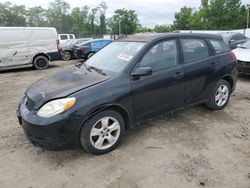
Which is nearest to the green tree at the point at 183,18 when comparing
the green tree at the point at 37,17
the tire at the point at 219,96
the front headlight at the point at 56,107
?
the green tree at the point at 37,17

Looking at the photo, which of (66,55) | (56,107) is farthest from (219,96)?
(66,55)

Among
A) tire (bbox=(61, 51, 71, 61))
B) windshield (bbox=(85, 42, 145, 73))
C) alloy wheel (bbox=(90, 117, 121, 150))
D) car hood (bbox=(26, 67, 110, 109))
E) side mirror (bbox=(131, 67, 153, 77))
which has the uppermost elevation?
windshield (bbox=(85, 42, 145, 73))

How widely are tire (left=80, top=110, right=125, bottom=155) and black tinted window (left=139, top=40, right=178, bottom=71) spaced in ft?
3.01

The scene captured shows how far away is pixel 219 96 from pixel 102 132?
108 inches

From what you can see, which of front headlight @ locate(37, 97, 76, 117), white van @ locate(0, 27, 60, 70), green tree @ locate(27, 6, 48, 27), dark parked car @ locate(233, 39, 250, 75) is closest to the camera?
front headlight @ locate(37, 97, 76, 117)

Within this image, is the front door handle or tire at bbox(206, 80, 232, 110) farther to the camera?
tire at bbox(206, 80, 232, 110)

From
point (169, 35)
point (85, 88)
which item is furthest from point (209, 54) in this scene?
point (85, 88)

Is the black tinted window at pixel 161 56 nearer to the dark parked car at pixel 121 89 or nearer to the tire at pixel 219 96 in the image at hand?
the dark parked car at pixel 121 89

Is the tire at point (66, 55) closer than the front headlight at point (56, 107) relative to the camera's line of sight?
No

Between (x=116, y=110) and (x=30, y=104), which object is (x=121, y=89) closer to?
(x=116, y=110)

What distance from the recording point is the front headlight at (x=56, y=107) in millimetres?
2955

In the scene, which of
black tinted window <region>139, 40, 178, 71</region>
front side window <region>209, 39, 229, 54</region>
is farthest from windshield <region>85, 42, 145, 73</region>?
front side window <region>209, 39, 229, 54</region>

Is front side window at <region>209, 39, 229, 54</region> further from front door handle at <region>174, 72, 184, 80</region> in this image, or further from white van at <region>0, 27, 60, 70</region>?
white van at <region>0, 27, 60, 70</region>

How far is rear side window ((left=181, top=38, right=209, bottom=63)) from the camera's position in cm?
411
